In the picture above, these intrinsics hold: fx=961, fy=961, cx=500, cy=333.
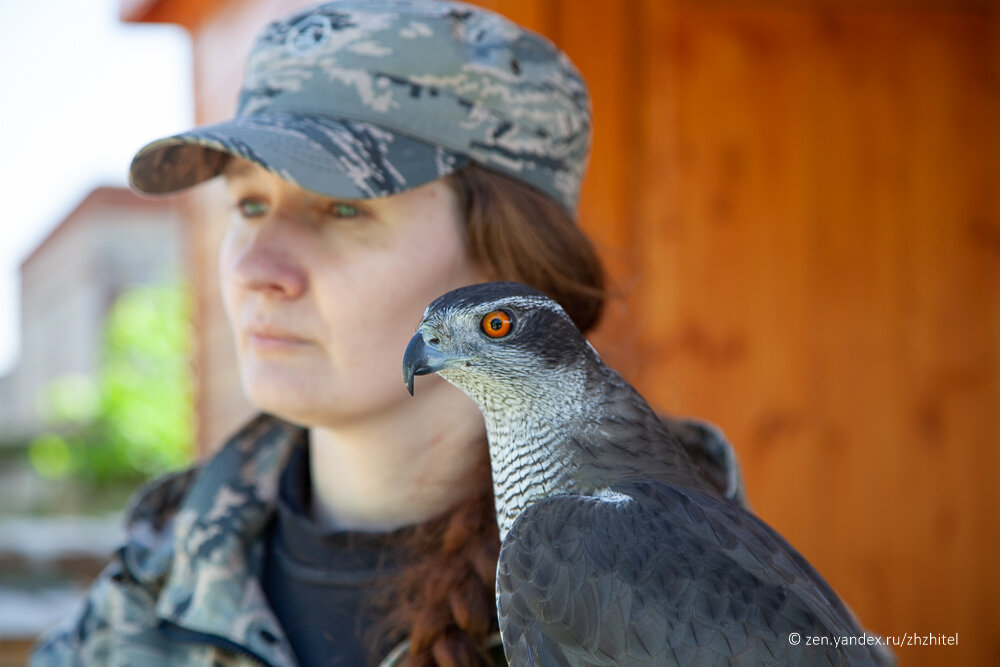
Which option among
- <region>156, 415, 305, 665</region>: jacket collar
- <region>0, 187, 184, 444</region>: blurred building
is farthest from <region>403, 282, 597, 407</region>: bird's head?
<region>0, 187, 184, 444</region>: blurred building

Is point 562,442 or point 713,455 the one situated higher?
point 562,442

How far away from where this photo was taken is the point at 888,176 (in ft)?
12.8

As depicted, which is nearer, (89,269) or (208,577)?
(208,577)

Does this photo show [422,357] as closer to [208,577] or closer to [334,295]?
[334,295]

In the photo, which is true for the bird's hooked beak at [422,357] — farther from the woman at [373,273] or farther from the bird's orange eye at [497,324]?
the woman at [373,273]

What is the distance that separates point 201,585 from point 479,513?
0.65 m

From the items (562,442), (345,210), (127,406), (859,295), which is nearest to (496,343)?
(562,442)

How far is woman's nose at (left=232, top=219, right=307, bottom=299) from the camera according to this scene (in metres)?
1.79

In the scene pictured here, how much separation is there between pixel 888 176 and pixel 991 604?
1789mm

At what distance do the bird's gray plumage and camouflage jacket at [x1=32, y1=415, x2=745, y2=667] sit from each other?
17.3 inches

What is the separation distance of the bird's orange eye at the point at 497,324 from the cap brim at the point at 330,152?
47cm

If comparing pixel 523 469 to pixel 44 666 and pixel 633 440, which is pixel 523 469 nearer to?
pixel 633 440

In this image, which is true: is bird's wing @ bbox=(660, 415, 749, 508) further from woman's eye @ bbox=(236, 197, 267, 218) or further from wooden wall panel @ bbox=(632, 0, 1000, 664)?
wooden wall panel @ bbox=(632, 0, 1000, 664)

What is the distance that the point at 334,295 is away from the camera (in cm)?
179
